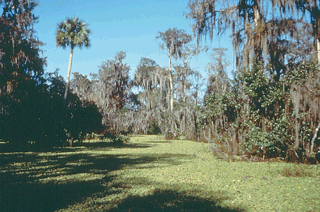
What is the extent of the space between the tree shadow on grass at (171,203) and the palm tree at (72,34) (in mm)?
15923

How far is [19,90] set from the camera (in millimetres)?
14508

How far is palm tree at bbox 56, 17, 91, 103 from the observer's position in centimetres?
1869

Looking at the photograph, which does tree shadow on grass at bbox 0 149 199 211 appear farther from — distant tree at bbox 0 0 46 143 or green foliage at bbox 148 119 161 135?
green foliage at bbox 148 119 161 135

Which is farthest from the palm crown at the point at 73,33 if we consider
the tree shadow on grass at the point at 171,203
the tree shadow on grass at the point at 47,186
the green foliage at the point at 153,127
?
the green foliage at the point at 153,127

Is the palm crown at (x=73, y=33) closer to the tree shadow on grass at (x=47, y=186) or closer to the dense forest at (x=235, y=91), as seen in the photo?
the dense forest at (x=235, y=91)

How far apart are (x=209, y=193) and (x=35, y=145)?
13.5 m

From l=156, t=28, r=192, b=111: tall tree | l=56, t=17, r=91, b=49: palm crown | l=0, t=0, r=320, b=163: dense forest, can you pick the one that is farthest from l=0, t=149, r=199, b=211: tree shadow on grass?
l=156, t=28, r=192, b=111: tall tree

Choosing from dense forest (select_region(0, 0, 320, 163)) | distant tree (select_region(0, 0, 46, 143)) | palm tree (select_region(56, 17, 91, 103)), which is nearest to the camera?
dense forest (select_region(0, 0, 320, 163))

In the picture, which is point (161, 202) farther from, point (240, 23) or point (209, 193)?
point (240, 23)

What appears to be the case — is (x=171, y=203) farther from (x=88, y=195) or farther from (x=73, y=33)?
(x=73, y=33)

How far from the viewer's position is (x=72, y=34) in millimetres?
18703

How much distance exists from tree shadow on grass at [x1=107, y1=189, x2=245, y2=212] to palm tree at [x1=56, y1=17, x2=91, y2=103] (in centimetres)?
1592

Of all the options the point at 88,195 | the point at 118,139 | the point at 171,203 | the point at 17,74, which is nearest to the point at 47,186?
the point at 88,195

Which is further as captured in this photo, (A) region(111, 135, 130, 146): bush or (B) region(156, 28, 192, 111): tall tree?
(B) region(156, 28, 192, 111): tall tree
